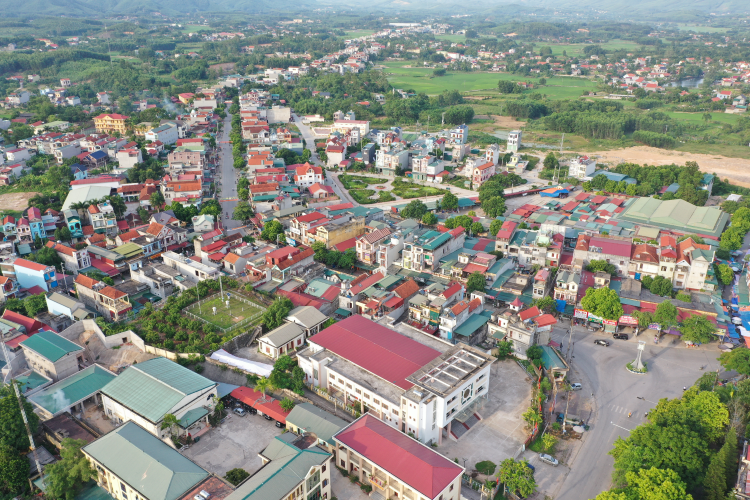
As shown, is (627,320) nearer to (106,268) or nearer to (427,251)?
(427,251)

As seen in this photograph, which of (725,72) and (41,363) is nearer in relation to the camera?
(41,363)

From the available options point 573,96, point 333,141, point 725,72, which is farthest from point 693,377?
point 725,72

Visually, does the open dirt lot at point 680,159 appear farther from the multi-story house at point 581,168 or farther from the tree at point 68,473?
the tree at point 68,473

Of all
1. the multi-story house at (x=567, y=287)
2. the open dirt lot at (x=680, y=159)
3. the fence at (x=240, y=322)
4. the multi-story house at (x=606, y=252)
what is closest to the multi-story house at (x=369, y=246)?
the fence at (x=240, y=322)

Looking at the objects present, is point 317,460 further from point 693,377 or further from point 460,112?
point 460,112

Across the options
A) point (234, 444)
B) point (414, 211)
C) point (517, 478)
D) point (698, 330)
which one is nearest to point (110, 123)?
point (414, 211)

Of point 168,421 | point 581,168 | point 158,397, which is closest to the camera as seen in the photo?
point 168,421

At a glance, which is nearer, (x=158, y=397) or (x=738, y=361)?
(x=158, y=397)
